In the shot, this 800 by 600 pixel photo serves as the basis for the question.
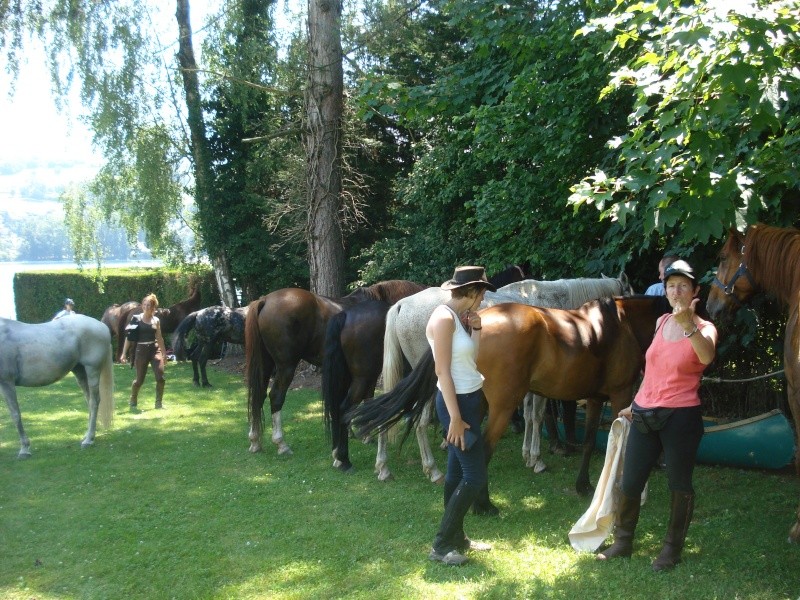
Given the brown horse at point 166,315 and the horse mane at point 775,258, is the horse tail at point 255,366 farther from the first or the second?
the brown horse at point 166,315

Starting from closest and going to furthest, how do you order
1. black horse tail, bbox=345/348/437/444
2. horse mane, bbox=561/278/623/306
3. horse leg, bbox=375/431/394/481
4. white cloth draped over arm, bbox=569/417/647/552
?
white cloth draped over arm, bbox=569/417/647/552 → black horse tail, bbox=345/348/437/444 → horse leg, bbox=375/431/394/481 → horse mane, bbox=561/278/623/306

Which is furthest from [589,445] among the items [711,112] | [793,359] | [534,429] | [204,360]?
[204,360]

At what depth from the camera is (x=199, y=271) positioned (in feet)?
64.8

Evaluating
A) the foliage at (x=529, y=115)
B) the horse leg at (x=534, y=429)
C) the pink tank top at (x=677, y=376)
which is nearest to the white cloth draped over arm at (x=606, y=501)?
the pink tank top at (x=677, y=376)

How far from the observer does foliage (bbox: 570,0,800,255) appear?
3.84 meters

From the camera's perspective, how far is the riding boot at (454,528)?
4.40 metres

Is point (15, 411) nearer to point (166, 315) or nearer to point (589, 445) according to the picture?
point (589, 445)

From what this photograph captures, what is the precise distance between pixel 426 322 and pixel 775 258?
2909 millimetres

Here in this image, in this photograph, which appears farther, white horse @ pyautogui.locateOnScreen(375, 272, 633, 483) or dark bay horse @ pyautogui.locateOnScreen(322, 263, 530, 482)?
dark bay horse @ pyautogui.locateOnScreen(322, 263, 530, 482)

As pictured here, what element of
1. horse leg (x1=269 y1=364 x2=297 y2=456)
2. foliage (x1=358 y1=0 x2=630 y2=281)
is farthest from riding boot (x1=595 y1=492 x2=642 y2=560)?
horse leg (x1=269 y1=364 x2=297 y2=456)

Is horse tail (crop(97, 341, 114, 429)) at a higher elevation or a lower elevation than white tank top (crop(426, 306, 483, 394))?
lower

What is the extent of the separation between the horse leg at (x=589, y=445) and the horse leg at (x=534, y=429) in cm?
85

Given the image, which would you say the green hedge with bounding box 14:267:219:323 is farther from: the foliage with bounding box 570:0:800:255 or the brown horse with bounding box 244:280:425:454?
the foliage with bounding box 570:0:800:255

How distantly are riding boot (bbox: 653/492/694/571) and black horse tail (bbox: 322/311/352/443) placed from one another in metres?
3.58
